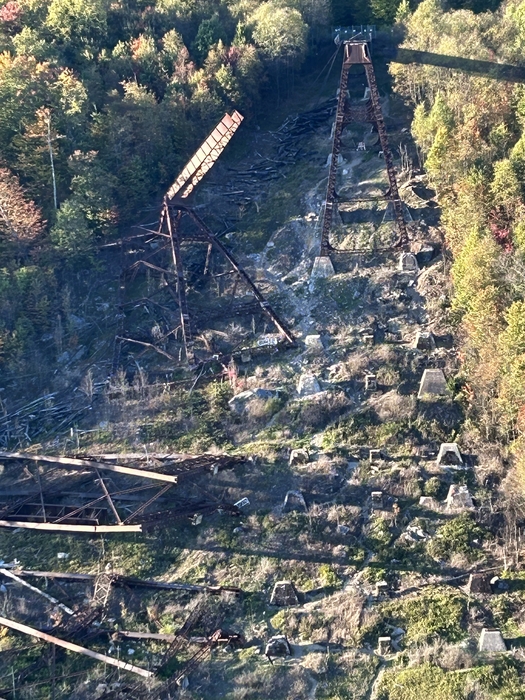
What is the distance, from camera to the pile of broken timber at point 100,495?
79.8ft

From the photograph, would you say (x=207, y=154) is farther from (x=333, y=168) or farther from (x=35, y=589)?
(x=35, y=589)

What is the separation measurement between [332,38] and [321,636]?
117 ft

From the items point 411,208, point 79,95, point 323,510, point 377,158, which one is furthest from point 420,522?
point 79,95

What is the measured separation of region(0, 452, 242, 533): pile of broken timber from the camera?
79.8ft

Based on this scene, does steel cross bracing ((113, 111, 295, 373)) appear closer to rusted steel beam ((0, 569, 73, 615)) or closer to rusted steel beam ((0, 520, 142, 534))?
rusted steel beam ((0, 520, 142, 534))

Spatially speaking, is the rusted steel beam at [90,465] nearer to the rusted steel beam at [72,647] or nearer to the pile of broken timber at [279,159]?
the rusted steel beam at [72,647]

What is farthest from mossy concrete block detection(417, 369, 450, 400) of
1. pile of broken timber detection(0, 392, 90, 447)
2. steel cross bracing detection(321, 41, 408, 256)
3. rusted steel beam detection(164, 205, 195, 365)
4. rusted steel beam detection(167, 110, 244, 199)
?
rusted steel beam detection(167, 110, 244, 199)

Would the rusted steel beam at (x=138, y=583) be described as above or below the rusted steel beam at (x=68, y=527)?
below

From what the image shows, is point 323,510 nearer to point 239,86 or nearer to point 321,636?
point 321,636

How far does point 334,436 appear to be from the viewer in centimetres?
2602

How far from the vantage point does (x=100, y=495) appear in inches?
1008

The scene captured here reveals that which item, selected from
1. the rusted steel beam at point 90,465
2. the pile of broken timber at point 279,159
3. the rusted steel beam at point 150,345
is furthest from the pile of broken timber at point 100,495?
the pile of broken timber at point 279,159

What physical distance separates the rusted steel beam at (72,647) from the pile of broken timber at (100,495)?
3343 millimetres

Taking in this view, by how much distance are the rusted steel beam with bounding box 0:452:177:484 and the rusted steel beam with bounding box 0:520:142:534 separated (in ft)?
6.08
